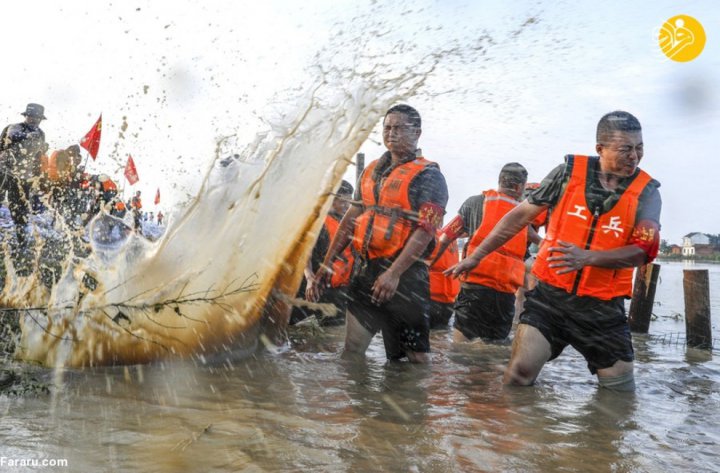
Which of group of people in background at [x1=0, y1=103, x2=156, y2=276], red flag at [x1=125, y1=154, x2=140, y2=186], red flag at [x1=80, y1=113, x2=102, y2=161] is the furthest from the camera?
red flag at [x1=125, y1=154, x2=140, y2=186]

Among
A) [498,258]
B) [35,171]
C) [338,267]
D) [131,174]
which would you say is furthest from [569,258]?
[131,174]

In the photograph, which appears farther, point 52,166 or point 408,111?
point 52,166

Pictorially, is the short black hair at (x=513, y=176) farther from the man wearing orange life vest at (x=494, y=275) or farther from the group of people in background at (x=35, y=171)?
the group of people in background at (x=35, y=171)

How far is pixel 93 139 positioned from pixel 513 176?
40.2 feet

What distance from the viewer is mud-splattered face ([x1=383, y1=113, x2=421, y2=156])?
500cm

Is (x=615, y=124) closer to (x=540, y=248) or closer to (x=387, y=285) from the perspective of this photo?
(x=540, y=248)

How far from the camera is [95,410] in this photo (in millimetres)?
3289

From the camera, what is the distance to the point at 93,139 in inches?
607

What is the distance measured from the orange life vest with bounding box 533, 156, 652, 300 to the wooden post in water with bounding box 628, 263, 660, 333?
641 centimetres

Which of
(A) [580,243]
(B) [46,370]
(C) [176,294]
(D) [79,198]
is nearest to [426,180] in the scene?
(A) [580,243]

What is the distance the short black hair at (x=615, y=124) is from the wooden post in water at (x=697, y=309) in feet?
17.7

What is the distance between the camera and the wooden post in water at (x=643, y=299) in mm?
9870

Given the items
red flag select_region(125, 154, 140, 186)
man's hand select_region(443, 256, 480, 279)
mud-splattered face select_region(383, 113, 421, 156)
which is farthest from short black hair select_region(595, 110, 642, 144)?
red flag select_region(125, 154, 140, 186)

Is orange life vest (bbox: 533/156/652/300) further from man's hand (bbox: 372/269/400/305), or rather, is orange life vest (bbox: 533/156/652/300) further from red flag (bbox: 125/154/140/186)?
red flag (bbox: 125/154/140/186)
